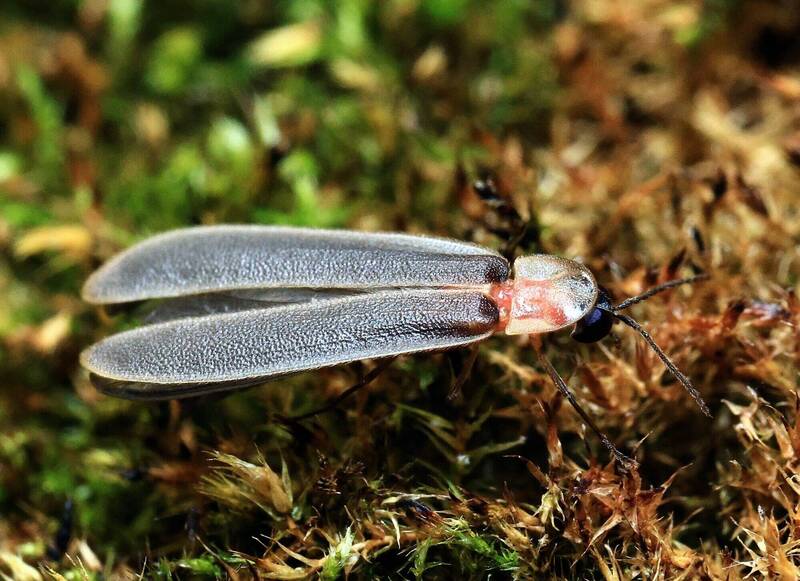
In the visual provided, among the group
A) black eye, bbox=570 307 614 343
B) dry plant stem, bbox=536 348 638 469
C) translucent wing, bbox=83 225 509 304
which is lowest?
dry plant stem, bbox=536 348 638 469

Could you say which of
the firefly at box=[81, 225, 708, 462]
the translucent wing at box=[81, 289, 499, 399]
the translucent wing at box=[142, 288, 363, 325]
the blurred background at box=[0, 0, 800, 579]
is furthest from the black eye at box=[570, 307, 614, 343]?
the translucent wing at box=[142, 288, 363, 325]

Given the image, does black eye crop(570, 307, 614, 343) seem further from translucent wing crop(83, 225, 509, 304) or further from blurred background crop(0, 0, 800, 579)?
translucent wing crop(83, 225, 509, 304)

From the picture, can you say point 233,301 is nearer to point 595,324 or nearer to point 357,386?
point 357,386

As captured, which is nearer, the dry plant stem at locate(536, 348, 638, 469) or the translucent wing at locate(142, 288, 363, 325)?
the dry plant stem at locate(536, 348, 638, 469)

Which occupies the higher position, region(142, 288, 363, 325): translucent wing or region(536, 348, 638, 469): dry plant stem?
region(142, 288, 363, 325): translucent wing

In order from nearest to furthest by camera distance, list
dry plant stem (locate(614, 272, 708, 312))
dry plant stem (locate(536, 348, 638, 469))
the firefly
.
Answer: dry plant stem (locate(536, 348, 638, 469)) < the firefly < dry plant stem (locate(614, 272, 708, 312))

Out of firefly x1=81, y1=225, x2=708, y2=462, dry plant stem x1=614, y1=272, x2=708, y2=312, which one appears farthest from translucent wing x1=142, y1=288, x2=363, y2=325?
dry plant stem x1=614, y1=272, x2=708, y2=312

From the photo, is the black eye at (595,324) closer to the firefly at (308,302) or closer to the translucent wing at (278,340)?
the firefly at (308,302)

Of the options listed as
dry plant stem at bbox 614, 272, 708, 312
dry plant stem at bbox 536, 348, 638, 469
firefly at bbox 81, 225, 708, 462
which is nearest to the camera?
dry plant stem at bbox 536, 348, 638, 469
